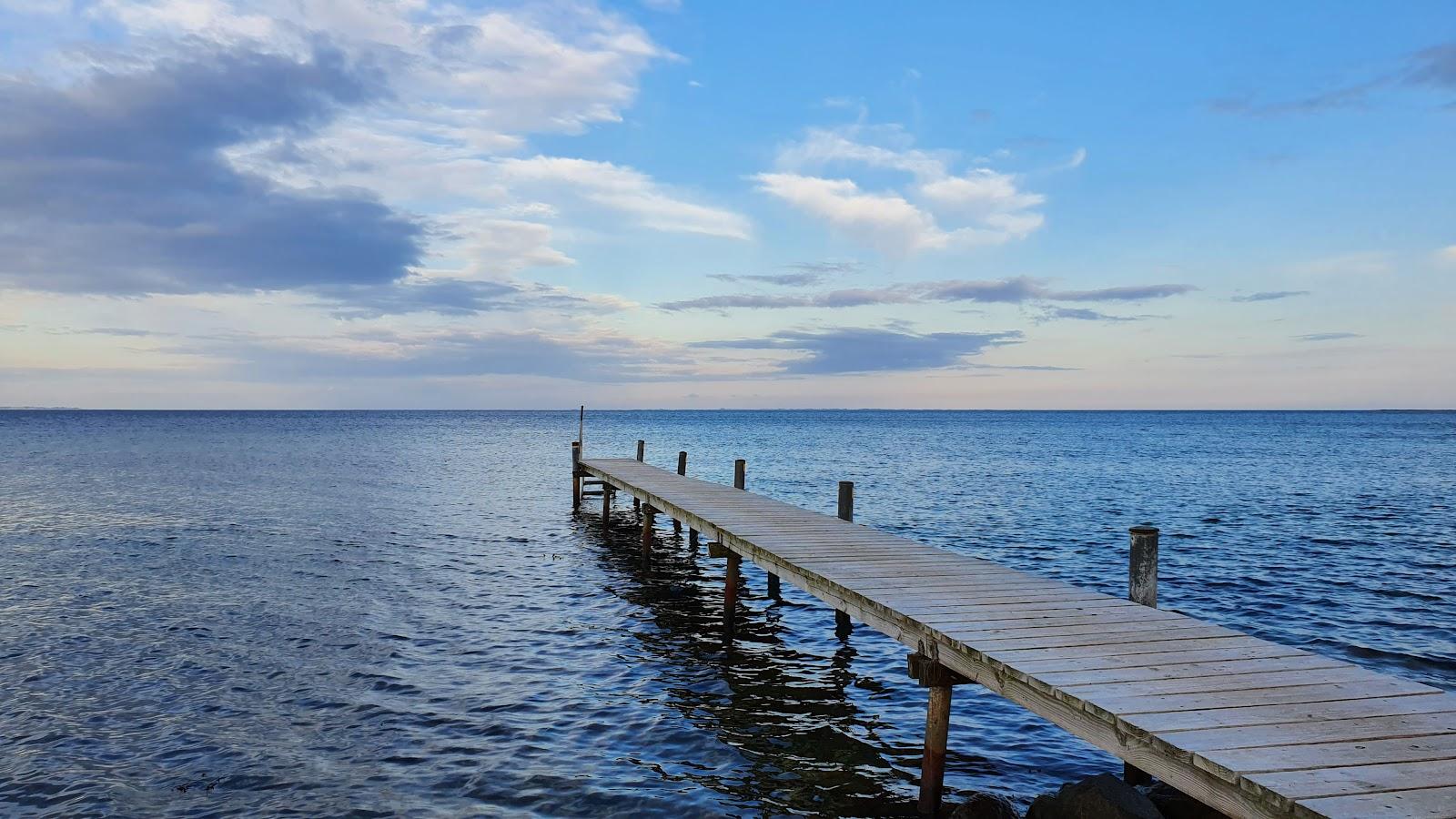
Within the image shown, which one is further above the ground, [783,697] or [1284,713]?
[1284,713]

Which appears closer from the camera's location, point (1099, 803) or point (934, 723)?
point (1099, 803)

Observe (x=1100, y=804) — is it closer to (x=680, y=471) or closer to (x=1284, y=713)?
(x=1284, y=713)

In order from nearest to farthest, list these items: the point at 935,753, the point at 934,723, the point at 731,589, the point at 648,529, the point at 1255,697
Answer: the point at 1255,697
the point at 935,753
the point at 934,723
the point at 731,589
the point at 648,529

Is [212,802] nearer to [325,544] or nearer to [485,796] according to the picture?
[485,796]

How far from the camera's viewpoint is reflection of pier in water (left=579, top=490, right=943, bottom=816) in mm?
8430

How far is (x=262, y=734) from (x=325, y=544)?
555 inches

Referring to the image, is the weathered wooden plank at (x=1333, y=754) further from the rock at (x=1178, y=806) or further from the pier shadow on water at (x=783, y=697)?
the pier shadow on water at (x=783, y=697)

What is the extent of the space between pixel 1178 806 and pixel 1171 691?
128 cm

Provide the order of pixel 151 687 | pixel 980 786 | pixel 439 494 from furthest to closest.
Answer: pixel 439 494 → pixel 151 687 → pixel 980 786

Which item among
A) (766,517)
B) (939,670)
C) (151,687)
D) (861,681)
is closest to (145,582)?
(151,687)

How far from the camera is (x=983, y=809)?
24.5 feet

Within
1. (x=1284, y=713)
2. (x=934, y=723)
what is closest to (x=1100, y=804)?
(x=1284, y=713)

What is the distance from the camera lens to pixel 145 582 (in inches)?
706

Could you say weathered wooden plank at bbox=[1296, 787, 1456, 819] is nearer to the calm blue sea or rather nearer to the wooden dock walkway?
the wooden dock walkway
